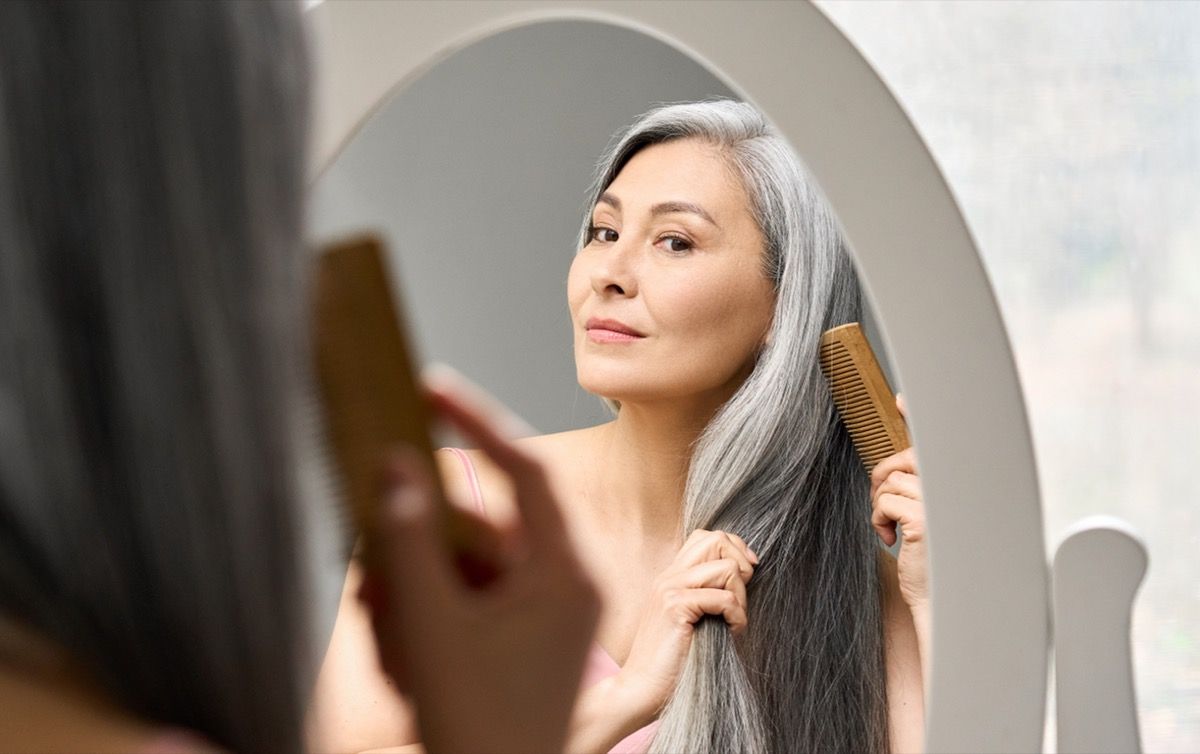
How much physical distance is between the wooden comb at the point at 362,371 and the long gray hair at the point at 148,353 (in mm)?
100

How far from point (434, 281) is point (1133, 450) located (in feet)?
1.49

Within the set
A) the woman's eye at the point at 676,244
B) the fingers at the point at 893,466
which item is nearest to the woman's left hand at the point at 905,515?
the fingers at the point at 893,466

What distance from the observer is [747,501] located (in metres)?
0.49

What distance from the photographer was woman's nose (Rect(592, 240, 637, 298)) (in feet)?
1.63

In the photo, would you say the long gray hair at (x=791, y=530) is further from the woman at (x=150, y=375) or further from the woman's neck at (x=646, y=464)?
the woman at (x=150, y=375)

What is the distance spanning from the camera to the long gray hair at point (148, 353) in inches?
9.8

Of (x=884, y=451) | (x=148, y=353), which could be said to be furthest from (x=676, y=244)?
(x=148, y=353)

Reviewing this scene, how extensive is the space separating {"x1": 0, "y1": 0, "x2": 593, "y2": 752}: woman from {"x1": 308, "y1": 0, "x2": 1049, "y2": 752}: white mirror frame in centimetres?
21

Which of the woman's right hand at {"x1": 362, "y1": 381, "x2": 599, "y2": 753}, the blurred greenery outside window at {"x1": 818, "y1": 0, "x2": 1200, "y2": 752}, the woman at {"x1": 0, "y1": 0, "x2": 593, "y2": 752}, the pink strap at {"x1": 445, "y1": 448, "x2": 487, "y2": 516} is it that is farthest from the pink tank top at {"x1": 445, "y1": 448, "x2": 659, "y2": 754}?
the blurred greenery outside window at {"x1": 818, "y1": 0, "x2": 1200, "y2": 752}

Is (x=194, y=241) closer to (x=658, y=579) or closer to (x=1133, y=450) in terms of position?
(x=658, y=579)

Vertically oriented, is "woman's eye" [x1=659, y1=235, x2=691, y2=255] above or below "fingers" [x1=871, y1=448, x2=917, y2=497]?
above

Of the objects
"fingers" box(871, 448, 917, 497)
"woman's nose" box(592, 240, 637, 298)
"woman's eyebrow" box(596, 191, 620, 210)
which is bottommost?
"fingers" box(871, 448, 917, 497)

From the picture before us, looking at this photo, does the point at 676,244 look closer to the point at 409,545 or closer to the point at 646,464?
the point at 646,464

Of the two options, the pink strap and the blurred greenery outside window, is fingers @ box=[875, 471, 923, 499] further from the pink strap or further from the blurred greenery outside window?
the blurred greenery outside window
